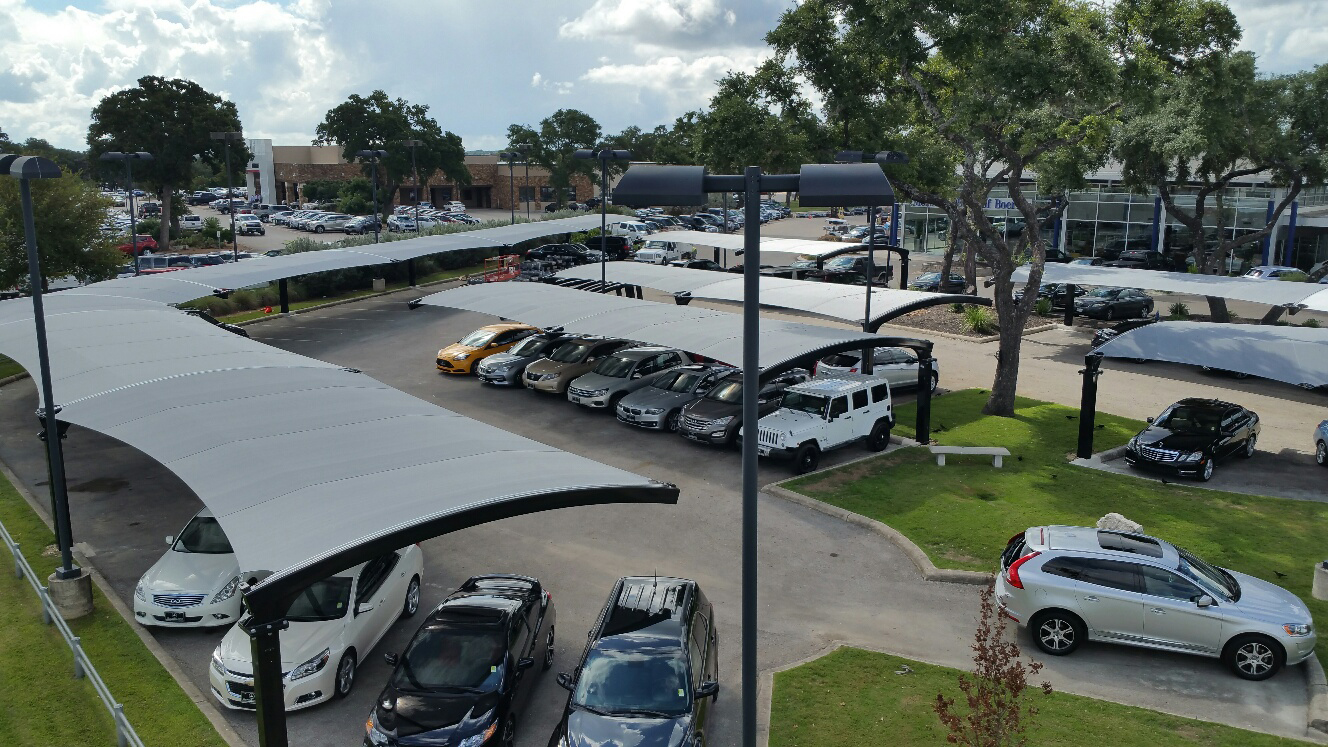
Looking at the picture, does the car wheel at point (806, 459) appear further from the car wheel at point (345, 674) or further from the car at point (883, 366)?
the car wheel at point (345, 674)

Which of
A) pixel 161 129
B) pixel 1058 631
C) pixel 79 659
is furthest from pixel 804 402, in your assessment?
pixel 161 129

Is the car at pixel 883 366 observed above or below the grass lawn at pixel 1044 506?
above

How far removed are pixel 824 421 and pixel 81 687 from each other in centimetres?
1379

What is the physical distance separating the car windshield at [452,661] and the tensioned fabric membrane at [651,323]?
9965 millimetres

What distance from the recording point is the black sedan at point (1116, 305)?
36.4m

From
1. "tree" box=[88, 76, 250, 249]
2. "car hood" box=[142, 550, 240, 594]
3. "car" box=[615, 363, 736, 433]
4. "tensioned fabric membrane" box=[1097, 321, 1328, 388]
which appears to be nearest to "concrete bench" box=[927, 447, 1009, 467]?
"tensioned fabric membrane" box=[1097, 321, 1328, 388]

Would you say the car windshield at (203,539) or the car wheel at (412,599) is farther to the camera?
the car windshield at (203,539)

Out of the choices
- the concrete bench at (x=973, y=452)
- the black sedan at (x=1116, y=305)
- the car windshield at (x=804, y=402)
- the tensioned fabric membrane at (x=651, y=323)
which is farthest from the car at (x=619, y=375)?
the black sedan at (x=1116, y=305)

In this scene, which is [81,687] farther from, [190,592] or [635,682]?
[635,682]

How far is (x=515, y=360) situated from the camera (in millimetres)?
26938

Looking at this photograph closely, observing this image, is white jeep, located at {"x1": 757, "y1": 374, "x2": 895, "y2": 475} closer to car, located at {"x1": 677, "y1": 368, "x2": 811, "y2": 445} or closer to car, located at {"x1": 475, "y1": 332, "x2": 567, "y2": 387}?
car, located at {"x1": 677, "y1": 368, "x2": 811, "y2": 445}

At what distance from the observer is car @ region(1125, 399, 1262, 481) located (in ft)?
63.4

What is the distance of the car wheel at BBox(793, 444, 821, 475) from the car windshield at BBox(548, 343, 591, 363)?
823 cm

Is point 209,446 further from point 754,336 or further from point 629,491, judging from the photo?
point 754,336
